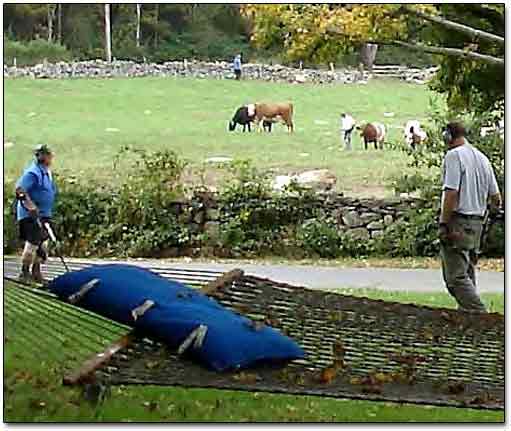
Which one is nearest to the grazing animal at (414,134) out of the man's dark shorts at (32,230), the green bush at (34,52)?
the green bush at (34,52)

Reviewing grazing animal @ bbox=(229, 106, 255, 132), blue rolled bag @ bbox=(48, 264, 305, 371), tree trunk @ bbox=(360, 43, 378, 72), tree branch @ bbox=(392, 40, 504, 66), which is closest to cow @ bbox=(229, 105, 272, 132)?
grazing animal @ bbox=(229, 106, 255, 132)

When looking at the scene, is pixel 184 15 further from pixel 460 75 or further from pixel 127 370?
pixel 127 370

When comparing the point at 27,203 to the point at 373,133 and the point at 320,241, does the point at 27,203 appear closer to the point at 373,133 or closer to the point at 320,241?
the point at 320,241

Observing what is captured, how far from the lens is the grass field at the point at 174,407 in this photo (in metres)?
3.56

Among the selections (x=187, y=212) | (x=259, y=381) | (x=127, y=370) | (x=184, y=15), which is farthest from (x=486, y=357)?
(x=187, y=212)

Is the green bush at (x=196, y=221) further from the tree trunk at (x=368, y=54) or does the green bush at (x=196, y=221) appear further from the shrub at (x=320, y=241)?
the tree trunk at (x=368, y=54)

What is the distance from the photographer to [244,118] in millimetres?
10242

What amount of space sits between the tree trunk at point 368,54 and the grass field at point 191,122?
1.03 m

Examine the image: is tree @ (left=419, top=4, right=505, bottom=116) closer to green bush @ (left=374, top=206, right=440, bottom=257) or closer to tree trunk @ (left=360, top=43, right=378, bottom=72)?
tree trunk @ (left=360, top=43, right=378, bottom=72)

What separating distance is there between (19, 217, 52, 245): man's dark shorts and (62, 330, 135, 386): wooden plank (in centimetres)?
304

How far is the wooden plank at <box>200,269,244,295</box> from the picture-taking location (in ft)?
13.2

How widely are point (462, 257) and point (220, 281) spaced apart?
3.69 feet

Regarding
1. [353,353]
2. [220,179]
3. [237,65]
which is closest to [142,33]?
[237,65]

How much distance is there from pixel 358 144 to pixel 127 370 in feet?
24.5
